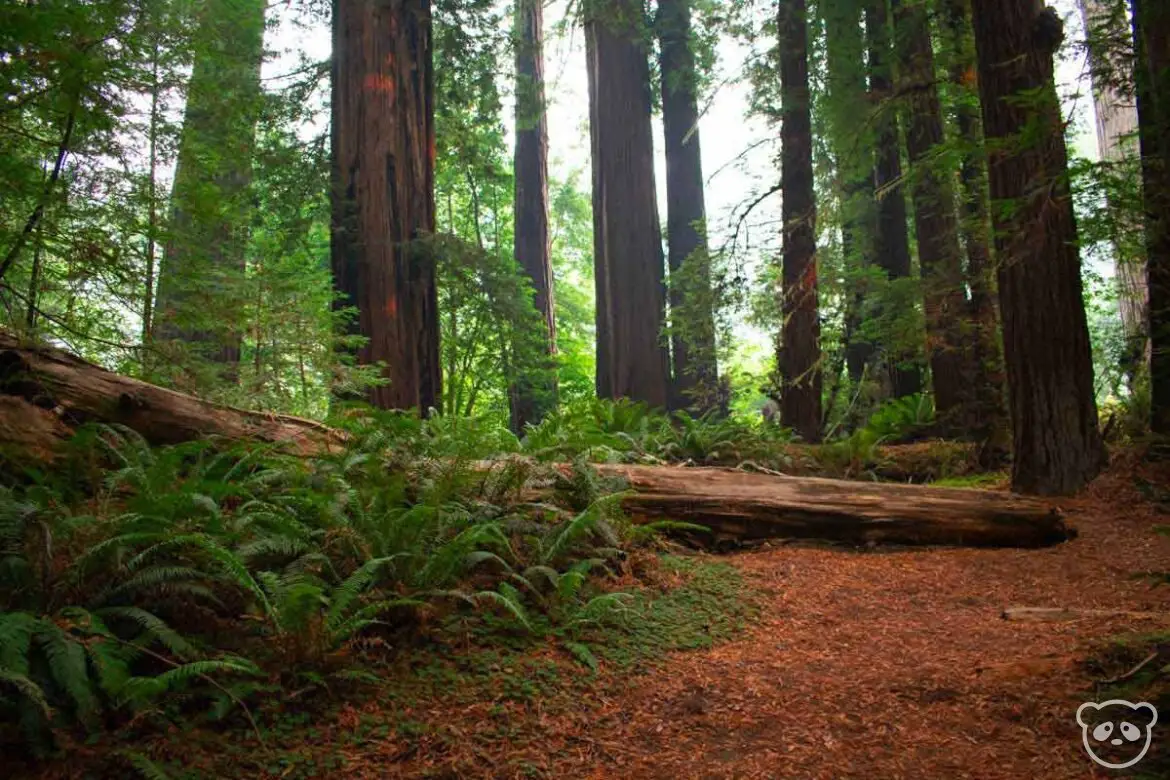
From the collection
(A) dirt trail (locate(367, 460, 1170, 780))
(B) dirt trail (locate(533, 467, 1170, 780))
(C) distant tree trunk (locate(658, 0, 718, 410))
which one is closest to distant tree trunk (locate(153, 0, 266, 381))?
(A) dirt trail (locate(367, 460, 1170, 780))

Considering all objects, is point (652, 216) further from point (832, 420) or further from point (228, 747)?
point (228, 747)

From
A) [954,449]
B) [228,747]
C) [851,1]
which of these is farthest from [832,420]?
[228,747]

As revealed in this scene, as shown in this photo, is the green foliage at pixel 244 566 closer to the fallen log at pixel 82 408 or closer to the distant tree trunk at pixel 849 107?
the fallen log at pixel 82 408

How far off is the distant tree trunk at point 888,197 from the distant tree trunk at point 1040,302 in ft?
11.9

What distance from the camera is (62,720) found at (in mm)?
2348

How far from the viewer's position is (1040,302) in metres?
6.69

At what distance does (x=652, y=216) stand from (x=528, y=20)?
6.69 meters

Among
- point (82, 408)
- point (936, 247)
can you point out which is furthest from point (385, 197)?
point (936, 247)

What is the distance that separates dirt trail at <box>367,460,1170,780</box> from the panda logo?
0.05 m

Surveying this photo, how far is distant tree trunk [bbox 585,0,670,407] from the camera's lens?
13406 millimetres

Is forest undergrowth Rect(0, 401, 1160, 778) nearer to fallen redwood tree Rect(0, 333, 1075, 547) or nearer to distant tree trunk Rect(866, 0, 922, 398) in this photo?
fallen redwood tree Rect(0, 333, 1075, 547)

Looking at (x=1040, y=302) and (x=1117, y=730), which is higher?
(x=1040, y=302)

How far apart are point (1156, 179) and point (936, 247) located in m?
4.37

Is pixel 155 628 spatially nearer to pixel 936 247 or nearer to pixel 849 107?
pixel 936 247
